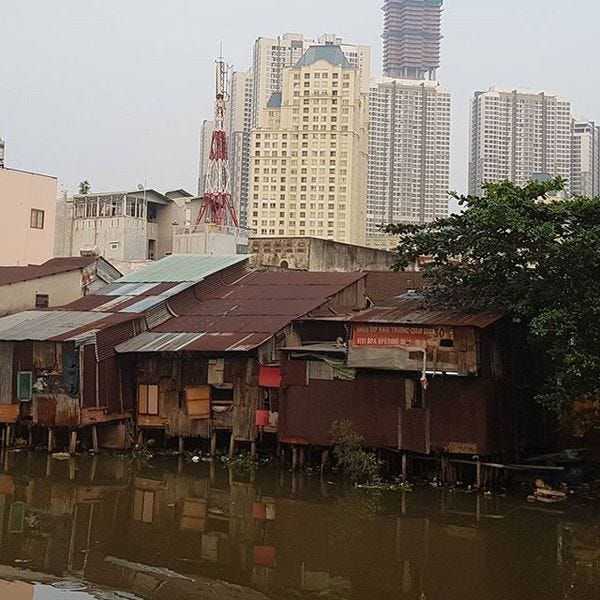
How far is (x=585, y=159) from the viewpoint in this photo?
94.0 meters

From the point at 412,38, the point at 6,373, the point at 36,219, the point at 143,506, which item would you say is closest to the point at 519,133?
the point at 36,219

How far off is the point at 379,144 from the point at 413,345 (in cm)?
8512

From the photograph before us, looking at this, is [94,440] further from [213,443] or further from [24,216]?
[24,216]

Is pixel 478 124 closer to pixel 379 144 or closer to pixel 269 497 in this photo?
pixel 379 144

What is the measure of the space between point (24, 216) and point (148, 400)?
16.7m

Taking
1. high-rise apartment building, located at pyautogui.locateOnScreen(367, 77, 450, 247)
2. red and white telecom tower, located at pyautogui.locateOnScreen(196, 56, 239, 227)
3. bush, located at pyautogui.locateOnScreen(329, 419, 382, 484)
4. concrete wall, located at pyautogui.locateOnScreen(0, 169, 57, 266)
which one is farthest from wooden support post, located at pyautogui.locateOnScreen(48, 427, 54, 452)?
high-rise apartment building, located at pyautogui.locateOnScreen(367, 77, 450, 247)

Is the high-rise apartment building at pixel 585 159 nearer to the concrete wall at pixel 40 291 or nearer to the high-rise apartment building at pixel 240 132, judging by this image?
the high-rise apartment building at pixel 240 132

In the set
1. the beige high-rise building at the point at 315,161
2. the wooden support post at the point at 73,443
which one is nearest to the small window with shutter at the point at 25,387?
the wooden support post at the point at 73,443

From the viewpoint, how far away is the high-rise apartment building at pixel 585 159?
303 ft

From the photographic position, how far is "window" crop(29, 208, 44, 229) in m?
34.8

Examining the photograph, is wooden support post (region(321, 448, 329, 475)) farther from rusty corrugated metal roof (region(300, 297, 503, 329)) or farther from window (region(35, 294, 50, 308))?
window (region(35, 294, 50, 308))

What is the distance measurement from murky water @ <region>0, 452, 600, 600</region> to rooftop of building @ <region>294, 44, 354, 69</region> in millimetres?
64176

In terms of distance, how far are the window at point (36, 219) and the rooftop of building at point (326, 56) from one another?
46259 millimetres

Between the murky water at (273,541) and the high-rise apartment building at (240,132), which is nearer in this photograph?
the murky water at (273,541)
